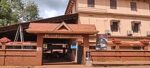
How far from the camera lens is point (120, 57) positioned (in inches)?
986

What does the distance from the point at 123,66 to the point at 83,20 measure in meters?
10.7

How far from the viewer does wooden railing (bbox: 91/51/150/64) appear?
80.2 feet

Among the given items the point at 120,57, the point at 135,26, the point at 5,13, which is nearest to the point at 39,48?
the point at 120,57

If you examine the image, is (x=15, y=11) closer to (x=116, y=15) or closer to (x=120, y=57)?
(x=116, y=15)

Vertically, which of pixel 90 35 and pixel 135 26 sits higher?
pixel 135 26

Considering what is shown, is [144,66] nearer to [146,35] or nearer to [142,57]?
[142,57]

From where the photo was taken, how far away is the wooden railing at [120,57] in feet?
80.2

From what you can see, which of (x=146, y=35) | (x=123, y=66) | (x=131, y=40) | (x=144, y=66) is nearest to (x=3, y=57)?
(x=123, y=66)

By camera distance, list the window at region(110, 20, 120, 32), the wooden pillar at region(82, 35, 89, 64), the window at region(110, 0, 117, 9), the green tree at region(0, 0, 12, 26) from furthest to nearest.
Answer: the green tree at region(0, 0, 12, 26)
the window at region(110, 0, 117, 9)
the window at region(110, 20, 120, 32)
the wooden pillar at region(82, 35, 89, 64)

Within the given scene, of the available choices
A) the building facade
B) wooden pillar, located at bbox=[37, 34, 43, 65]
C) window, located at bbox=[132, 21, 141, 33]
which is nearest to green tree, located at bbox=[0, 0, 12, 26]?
the building facade

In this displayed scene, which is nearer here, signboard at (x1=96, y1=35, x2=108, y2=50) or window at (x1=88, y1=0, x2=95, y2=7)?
signboard at (x1=96, y1=35, x2=108, y2=50)

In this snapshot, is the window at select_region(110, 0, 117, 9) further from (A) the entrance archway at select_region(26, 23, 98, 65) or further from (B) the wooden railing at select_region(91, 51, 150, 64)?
(A) the entrance archway at select_region(26, 23, 98, 65)

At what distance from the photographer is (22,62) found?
23656 millimetres

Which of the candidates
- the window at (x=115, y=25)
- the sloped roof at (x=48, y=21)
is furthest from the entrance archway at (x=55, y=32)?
the window at (x=115, y=25)
